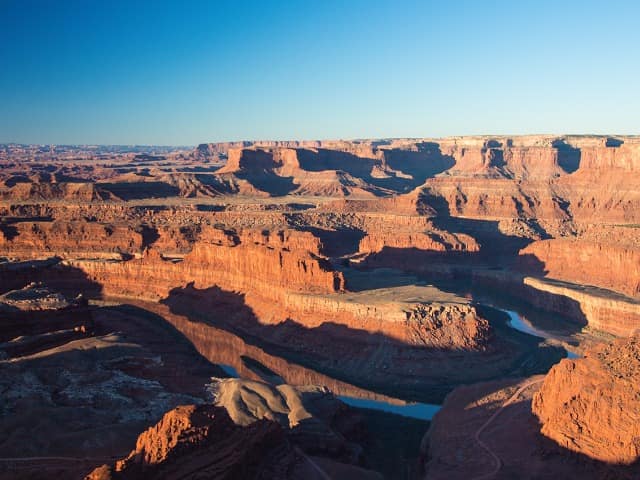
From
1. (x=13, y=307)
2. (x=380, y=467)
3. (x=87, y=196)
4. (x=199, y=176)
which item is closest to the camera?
(x=380, y=467)

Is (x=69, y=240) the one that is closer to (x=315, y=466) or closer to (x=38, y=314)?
(x=38, y=314)

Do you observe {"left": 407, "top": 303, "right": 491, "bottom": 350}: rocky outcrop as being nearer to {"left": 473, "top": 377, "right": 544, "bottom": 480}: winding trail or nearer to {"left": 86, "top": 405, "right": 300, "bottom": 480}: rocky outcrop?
{"left": 473, "top": 377, "right": 544, "bottom": 480}: winding trail

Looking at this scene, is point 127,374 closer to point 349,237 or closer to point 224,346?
point 224,346

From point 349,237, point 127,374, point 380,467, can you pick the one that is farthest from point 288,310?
point 349,237

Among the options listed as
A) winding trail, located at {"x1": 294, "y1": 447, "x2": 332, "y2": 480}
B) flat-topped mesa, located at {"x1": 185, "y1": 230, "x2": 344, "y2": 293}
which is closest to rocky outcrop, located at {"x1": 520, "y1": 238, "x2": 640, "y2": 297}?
flat-topped mesa, located at {"x1": 185, "y1": 230, "x2": 344, "y2": 293}

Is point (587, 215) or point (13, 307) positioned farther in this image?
point (587, 215)

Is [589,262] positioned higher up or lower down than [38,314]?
lower down

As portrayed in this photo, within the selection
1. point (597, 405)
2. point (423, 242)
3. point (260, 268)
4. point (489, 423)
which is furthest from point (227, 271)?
point (597, 405)
